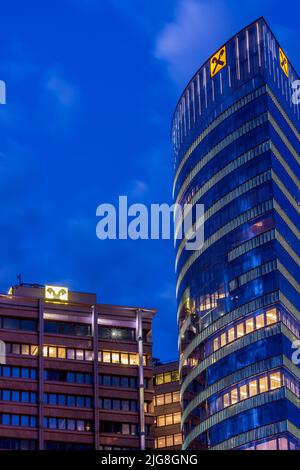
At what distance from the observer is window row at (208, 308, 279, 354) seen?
6097 inches

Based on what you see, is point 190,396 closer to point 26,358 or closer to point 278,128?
point 26,358

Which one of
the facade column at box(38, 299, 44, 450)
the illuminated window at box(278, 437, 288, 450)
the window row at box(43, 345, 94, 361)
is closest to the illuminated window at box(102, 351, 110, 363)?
the window row at box(43, 345, 94, 361)

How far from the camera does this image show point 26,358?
185375 mm

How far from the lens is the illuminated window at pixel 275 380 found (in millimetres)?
150000

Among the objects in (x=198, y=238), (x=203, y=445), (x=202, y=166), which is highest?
(x=202, y=166)

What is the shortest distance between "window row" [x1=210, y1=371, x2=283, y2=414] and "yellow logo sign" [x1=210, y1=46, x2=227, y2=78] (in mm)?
51311

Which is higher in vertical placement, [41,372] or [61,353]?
[61,353]

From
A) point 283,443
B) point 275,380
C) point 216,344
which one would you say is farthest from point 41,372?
point 283,443

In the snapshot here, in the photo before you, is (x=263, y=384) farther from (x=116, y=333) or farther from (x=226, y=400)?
(x=116, y=333)

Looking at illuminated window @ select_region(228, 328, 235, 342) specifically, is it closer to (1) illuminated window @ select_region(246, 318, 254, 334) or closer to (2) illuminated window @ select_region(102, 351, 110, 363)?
(1) illuminated window @ select_region(246, 318, 254, 334)

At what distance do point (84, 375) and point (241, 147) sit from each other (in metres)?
48.7

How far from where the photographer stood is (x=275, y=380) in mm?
150500

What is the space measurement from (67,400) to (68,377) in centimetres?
401

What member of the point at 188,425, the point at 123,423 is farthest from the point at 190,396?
the point at 123,423
